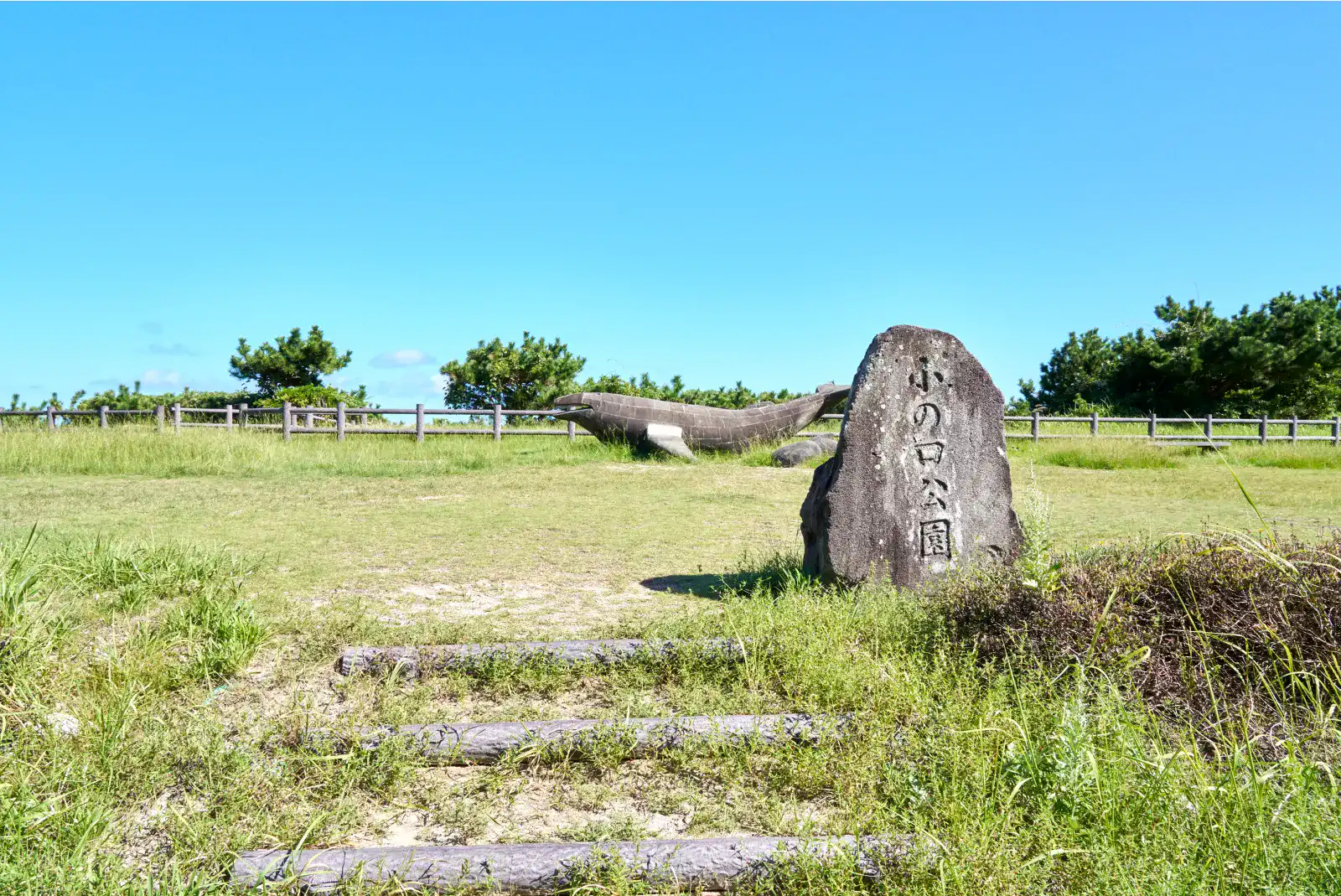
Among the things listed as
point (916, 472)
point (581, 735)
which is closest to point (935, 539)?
point (916, 472)

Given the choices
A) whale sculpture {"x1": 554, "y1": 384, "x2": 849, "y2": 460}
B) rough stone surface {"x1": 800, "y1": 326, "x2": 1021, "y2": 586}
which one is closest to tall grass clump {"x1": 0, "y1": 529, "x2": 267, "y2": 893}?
rough stone surface {"x1": 800, "y1": 326, "x2": 1021, "y2": 586}

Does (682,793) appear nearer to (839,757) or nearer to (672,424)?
(839,757)

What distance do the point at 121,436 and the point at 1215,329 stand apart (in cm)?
3112

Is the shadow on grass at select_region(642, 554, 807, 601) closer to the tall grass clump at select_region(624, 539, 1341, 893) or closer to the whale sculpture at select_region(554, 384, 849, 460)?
the tall grass clump at select_region(624, 539, 1341, 893)

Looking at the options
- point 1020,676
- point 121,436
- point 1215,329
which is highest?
point 1215,329

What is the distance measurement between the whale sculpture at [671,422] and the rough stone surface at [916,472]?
34.5 feet

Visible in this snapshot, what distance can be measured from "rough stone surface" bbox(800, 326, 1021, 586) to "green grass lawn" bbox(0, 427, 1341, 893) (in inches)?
19.1

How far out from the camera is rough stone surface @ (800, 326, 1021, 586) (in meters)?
A: 5.78

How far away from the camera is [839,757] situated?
3.46 m

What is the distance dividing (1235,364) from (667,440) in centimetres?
2197

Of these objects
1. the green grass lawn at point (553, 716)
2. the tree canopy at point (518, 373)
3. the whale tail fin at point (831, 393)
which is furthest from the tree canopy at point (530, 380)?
the green grass lawn at point (553, 716)

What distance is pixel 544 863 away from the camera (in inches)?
108

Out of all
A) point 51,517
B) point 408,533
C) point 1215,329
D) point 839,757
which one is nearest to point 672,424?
point 408,533

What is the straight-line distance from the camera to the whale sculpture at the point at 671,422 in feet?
55.7
